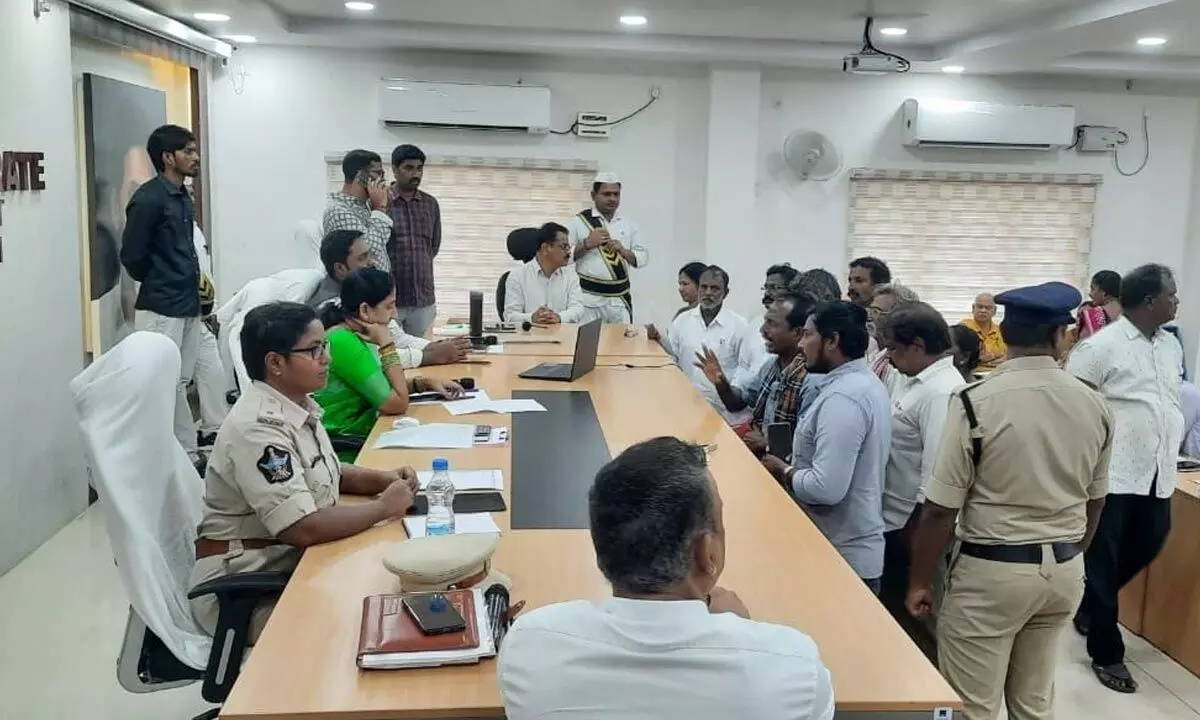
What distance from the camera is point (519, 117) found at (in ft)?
23.0

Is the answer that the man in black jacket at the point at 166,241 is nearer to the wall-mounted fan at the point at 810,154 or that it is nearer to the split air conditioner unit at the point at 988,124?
the wall-mounted fan at the point at 810,154

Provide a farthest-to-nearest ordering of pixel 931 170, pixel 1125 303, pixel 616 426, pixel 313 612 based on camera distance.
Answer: pixel 931 170 → pixel 616 426 → pixel 1125 303 → pixel 313 612

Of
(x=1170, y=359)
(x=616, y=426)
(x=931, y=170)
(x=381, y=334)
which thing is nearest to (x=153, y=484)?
(x=381, y=334)

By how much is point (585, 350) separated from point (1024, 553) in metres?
2.31

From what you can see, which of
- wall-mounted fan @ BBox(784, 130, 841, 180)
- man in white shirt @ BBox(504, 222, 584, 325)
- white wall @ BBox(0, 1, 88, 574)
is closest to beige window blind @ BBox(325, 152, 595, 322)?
man in white shirt @ BBox(504, 222, 584, 325)

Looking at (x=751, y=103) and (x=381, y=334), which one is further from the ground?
(x=751, y=103)

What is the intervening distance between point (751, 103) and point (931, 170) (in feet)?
5.05

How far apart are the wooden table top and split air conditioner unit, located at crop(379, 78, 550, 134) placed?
6.15ft

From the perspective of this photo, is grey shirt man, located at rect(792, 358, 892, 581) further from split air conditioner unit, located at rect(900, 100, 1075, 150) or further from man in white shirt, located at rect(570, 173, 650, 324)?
split air conditioner unit, located at rect(900, 100, 1075, 150)

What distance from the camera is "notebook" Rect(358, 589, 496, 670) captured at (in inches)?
66.6

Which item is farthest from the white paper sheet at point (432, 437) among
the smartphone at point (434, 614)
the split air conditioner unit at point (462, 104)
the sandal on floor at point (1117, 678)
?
the split air conditioner unit at point (462, 104)

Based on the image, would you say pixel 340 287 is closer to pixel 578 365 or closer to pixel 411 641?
pixel 578 365

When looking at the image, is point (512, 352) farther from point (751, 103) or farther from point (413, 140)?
point (751, 103)

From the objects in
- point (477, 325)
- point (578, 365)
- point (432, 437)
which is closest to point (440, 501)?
point (432, 437)
